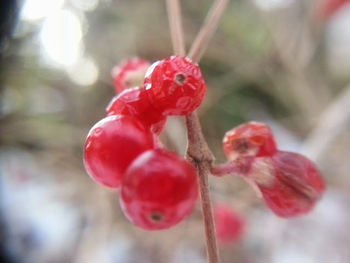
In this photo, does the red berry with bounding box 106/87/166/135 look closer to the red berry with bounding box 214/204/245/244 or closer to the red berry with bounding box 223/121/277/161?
the red berry with bounding box 223/121/277/161

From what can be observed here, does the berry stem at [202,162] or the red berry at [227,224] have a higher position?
the berry stem at [202,162]

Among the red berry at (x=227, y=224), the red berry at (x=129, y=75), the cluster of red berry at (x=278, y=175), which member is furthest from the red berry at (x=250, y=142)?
the red berry at (x=227, y=224)

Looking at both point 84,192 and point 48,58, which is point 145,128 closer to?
point 48,58

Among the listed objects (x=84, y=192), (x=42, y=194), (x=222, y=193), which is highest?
(x=222, y=193)

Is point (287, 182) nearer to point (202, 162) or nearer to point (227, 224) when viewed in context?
point (202, 162)

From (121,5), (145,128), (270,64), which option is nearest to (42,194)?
(121,5)

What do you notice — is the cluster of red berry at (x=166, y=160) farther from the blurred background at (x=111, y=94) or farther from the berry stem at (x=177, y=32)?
the blurred background at (x=111, y=94)

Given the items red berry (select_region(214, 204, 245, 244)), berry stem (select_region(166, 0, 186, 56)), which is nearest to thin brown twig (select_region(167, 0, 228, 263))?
berry stem (select_region(166, 0, 186, 56))
